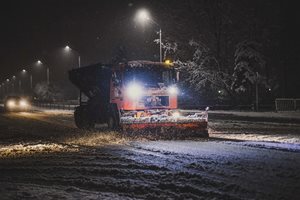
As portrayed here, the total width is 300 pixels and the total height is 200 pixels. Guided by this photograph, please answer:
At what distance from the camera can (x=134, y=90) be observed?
20.7m

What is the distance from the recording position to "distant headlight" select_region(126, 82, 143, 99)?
810 inches

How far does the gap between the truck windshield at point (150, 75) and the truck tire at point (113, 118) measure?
1434 mm

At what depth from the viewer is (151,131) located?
64.7ft

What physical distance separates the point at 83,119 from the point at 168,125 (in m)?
7.32

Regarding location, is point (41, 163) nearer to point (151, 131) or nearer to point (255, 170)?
point (255, 170)

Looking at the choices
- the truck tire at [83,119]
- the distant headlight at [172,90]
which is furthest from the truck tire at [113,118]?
the truck tire at [83,119]

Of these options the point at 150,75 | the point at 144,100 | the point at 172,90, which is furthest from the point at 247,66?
the point at 144,100

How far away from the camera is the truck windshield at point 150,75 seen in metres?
21.0

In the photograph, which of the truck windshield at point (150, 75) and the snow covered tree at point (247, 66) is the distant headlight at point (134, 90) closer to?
the truck windshield at point (150, 75)

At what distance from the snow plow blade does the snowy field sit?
3.53ft

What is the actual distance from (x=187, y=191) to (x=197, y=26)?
38.9 m

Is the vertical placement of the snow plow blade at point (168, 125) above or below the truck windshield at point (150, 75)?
below

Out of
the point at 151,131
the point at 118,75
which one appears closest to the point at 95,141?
the point at 151,131

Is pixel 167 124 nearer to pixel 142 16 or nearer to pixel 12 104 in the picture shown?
pixel 142 16
